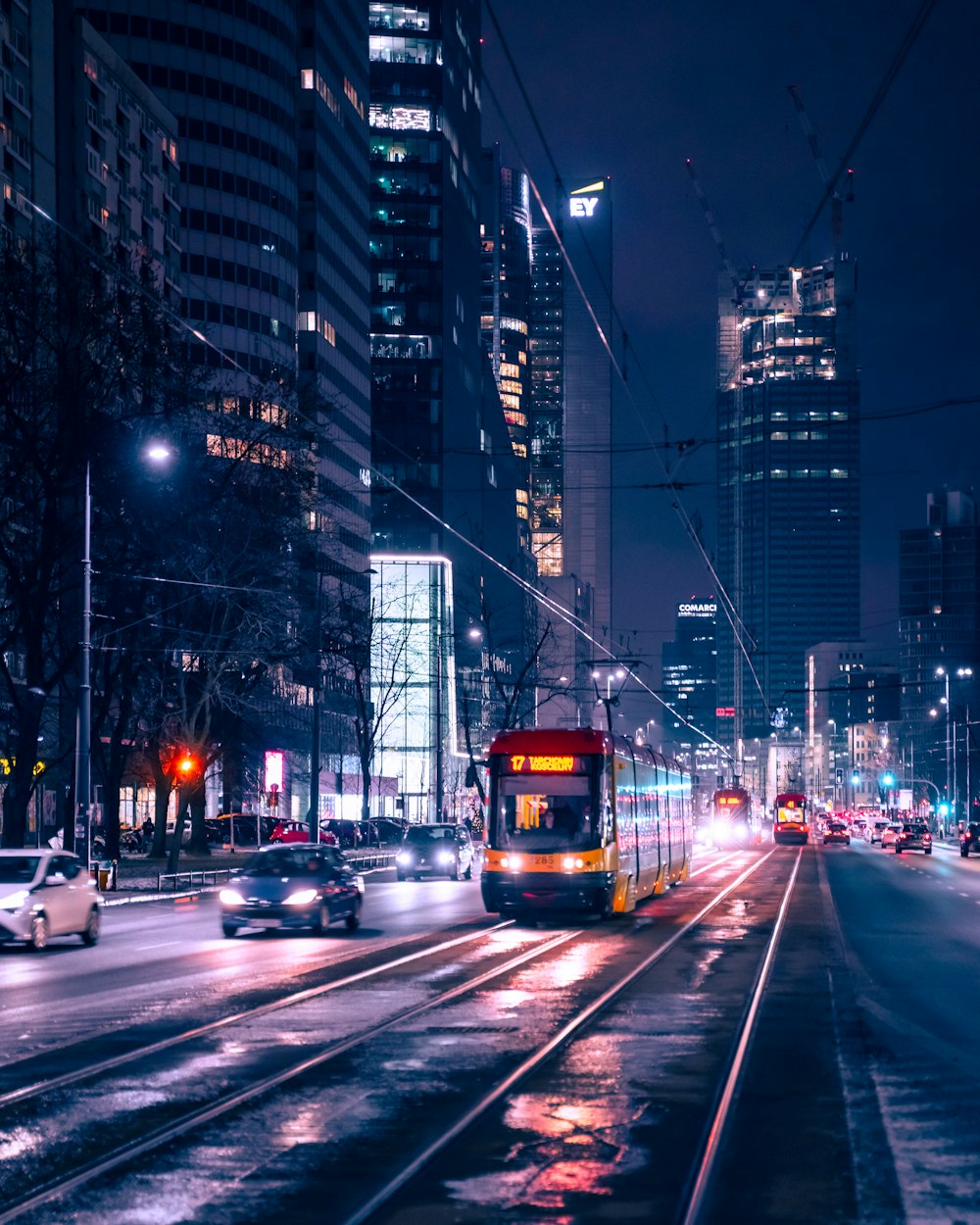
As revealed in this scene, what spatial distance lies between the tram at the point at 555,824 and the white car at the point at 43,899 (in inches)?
266

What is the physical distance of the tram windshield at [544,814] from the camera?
29.8 meters

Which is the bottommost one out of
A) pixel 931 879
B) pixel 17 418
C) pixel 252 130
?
pixel 931 879

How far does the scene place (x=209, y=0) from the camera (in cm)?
10912

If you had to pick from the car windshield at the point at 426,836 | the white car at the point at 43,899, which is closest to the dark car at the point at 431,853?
the car windshield at the point at 426,836

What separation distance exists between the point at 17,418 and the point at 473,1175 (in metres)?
35.4

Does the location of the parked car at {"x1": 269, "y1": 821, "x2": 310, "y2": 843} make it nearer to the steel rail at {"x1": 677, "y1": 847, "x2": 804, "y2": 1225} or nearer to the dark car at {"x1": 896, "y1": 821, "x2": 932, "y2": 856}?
the dark car at {"x1": 896, "y1": 821, "x2": 932, "y2": 856}

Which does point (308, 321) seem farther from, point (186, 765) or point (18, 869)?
point (18, 869)

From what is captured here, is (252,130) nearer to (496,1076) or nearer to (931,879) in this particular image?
(931,879)

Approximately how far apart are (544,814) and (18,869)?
8771 mm

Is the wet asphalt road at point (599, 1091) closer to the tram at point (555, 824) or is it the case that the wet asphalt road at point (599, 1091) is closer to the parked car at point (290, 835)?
the tram at point (555, 824)

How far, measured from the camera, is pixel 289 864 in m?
28.8

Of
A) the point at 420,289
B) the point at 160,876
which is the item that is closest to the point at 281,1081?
the point at 160,876

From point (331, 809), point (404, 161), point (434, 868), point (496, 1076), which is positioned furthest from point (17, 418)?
point (404, 161)

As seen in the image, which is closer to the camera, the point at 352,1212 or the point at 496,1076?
the point at 352,1212
